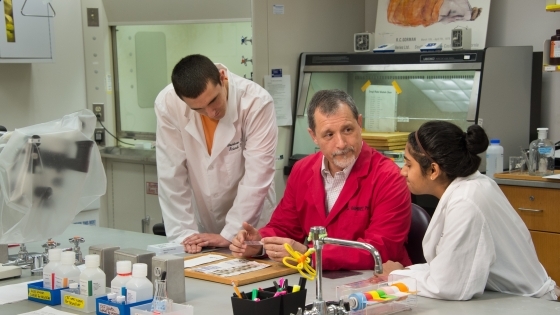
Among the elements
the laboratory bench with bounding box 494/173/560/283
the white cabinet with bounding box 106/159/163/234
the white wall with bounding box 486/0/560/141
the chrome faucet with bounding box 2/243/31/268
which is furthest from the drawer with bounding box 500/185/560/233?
the chrome faucet with bounding box 2/243/31/268

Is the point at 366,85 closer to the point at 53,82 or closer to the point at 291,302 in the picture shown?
the point at 53,82

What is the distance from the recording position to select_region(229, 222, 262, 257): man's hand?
2.41 m

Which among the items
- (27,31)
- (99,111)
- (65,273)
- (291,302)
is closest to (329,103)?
(291,302)

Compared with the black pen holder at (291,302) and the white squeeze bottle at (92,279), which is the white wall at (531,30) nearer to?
the black pen holder at (291,302)

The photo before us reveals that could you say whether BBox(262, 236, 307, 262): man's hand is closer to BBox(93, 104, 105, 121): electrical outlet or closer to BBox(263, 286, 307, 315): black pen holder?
BBox(263, 286, 307, 315): black pen holder

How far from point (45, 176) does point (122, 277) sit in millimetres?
615

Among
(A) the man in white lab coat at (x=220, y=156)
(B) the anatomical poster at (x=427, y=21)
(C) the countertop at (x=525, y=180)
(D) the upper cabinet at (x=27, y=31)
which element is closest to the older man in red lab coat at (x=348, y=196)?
(A) the man in white lab coat at (x=220, y=156)

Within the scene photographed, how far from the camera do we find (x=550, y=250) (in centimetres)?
375

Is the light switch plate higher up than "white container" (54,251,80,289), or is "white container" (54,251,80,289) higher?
the light switch plate

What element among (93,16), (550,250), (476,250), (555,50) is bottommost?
(550,250)

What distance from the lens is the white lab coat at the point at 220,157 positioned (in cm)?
287

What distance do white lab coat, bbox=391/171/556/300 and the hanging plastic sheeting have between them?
1.09 metres

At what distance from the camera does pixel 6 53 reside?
13.7 feet

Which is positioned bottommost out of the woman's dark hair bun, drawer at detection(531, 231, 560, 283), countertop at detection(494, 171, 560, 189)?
drawer at detection(531, 231, 560, 283)
